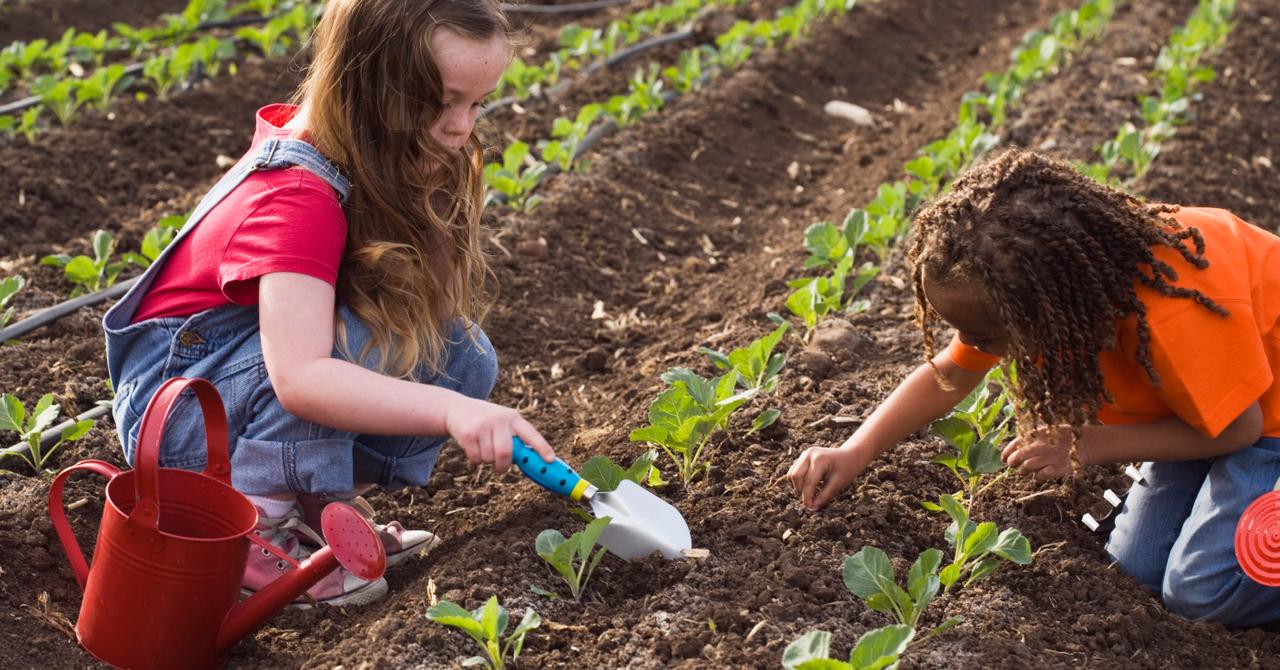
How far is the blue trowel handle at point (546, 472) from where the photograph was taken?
2354mm

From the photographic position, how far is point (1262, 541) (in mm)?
2549

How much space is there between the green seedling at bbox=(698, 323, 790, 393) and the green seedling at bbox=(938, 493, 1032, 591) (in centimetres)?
74

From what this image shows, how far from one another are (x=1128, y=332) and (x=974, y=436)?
539 millimetres

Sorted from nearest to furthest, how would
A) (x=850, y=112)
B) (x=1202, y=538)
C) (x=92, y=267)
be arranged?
(x=1202, y=538) < (x=92, y=267) < (x=850, y=112)

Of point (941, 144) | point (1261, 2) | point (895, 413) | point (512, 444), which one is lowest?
point (1261, 2)

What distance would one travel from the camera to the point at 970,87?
273 inches

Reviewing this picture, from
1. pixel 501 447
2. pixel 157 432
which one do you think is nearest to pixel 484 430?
pixel 501 447

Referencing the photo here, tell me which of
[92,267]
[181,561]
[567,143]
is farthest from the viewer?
[567,143]

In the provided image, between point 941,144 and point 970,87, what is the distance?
197 centimetres

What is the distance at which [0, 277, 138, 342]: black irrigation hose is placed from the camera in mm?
3721

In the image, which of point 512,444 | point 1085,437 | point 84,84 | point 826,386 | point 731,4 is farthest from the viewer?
point 731,4

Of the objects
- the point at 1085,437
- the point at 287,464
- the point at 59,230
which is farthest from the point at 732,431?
the point at 59,230

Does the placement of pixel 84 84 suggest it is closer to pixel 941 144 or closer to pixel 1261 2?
pixel 941 144

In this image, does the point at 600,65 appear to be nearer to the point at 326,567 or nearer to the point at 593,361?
the point at 593,361
